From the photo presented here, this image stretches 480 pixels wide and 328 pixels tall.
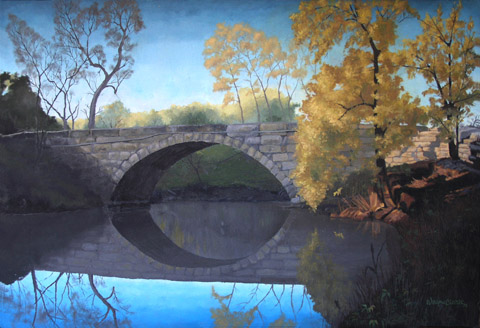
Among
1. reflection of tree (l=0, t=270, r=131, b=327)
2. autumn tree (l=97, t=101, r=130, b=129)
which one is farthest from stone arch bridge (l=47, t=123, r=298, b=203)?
reflection of tree (l=0, t=270, r=131, b=327)

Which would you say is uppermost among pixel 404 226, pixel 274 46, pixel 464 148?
pixel 274 46

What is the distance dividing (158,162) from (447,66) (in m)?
7.67

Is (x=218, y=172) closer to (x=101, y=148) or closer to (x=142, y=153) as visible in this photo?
(x=142, y=153)

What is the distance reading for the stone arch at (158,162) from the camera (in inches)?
326

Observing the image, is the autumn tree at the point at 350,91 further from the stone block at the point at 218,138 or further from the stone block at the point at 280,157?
the stone block at the point at 218,138

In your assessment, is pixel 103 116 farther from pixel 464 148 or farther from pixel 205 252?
pixel 464 148

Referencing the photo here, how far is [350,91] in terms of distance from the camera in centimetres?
504

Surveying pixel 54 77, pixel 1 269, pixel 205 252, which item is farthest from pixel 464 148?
pixel 54 77

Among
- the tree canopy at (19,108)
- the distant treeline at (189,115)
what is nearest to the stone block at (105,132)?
the distant treeline at (189,115)

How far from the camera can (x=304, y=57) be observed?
16.4 ft

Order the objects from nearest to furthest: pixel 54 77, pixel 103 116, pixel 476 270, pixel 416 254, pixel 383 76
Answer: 1. pixel 476 270
2. pixel 416 254
3. pixel 383 76
4. pixel 54 77
5. pixel 103 116

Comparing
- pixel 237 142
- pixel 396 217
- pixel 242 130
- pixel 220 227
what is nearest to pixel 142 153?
pixel 237 142

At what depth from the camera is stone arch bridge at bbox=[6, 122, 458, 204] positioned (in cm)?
818

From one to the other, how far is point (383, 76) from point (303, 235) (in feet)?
7.13
